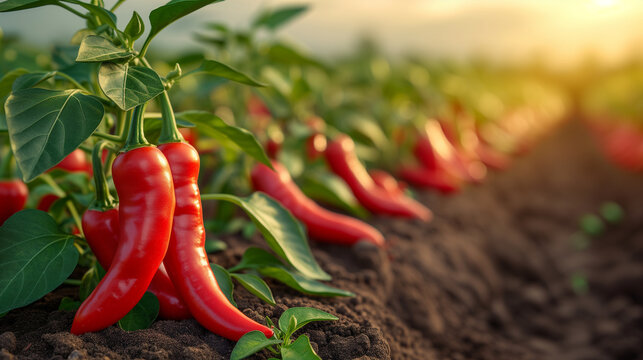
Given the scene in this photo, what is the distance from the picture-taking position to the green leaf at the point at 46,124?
128 cm

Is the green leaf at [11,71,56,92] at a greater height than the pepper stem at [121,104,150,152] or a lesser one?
lesser

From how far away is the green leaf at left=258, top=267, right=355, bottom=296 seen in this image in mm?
1771

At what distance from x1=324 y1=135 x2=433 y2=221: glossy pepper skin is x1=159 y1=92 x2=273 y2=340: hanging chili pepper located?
1.68m

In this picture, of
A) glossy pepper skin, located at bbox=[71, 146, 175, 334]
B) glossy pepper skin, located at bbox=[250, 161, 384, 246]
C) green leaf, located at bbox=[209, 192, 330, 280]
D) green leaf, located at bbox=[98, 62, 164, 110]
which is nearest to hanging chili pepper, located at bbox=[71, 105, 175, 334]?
glossy pepper skin, located at bbox=[71, 146, 175, 334]

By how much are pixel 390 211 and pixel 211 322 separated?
1881mm

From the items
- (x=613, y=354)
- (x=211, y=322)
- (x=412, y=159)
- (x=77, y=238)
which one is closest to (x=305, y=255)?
(x=211, y=322)

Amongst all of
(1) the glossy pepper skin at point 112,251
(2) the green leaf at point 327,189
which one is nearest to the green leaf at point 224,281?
(1) the glossy pepper skin at point 112,251

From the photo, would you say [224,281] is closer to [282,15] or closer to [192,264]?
[192,264]

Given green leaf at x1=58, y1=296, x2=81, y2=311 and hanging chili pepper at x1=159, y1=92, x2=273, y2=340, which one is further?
green leaf at x1=58, y1=296, x2=81, y2=311

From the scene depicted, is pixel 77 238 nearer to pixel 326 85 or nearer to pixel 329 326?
pixel 329 326

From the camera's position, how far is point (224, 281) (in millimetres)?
1649

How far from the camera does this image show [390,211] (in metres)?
3.23

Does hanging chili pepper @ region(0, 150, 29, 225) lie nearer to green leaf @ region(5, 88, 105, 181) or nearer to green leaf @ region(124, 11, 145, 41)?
green leaf @ region(5, 88, 105, 181)

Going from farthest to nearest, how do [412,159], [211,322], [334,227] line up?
1. [412,159]
2. [334,227]
3. [211,322]
